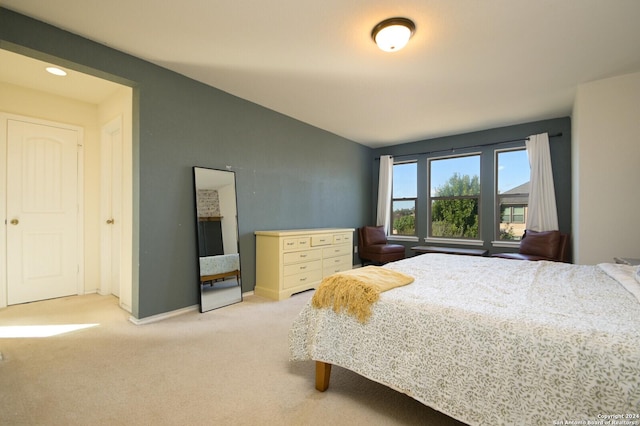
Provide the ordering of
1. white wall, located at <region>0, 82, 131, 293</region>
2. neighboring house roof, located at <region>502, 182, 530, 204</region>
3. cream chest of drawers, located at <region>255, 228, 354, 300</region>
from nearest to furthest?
1. white wall, located at <region>0, 82, 131, 293</region>
2. cream chest of drawers, located at <region>255, 228, 354, 300</region>
3. neighboring house roof, located at <region>502, 182, 530, 204</region>

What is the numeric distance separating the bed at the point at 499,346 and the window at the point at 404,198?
4.00 m

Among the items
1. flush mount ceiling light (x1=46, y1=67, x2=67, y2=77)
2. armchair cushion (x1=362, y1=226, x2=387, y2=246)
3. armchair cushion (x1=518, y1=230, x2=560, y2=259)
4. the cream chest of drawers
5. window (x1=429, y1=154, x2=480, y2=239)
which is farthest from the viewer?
armchair cushion (x1=362, y1=226, x2=387, y2=246)

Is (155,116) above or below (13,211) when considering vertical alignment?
above

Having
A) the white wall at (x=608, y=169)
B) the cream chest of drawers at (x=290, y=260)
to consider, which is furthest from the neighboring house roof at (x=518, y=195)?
the cream chest of drawers at (x=290, y=260)

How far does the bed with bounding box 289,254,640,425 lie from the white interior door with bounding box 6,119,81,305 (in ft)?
11.6

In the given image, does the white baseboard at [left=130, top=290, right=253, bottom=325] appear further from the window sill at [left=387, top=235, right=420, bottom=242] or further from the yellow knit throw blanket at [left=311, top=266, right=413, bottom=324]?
the window sill at [left=387, top=235, right=420, bottom=242]

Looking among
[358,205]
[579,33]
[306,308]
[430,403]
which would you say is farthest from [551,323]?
[358,205]

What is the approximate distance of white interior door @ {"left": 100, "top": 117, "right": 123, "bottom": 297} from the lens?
11.7ft

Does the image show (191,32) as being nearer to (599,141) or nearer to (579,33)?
(579,33)

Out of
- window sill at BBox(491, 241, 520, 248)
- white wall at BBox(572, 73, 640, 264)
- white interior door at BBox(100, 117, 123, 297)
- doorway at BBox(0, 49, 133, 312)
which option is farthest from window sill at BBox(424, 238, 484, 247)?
white interior door at BBox(100, 117, 123, 297)

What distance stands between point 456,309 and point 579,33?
102 inches

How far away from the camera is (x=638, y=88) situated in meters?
2.97

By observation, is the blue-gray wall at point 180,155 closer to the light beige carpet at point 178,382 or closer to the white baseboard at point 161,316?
the white baseboard at point 161,316

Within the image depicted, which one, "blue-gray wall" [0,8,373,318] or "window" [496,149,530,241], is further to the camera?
"window" [496,149,530,241]
